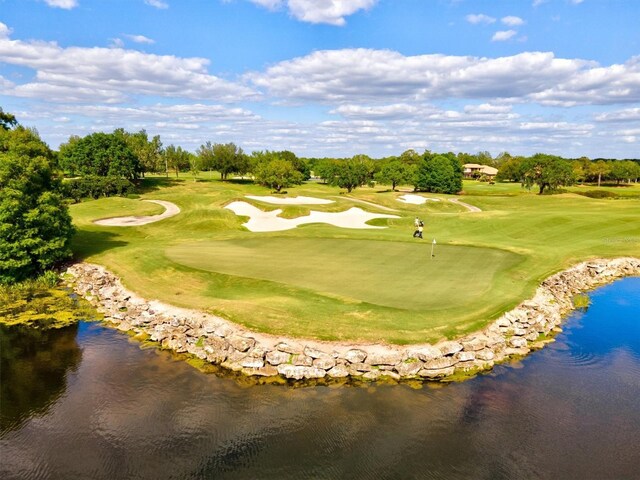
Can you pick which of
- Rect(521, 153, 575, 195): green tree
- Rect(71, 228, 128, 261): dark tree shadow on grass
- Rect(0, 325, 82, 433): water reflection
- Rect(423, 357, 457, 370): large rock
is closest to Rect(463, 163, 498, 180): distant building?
Rect(521, 153, 575, 195): green tree

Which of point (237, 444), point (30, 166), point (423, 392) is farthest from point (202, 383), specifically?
point (30, 166)

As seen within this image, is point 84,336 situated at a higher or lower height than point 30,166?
lower

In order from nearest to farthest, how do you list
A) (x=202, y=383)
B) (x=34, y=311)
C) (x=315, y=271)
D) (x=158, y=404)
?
1. (x=158, y=404)
2. (x=202, y=383)
3. (x=34, y=311)
4. (x=315, y=271)

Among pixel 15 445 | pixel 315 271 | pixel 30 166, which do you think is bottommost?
pixel 15 445

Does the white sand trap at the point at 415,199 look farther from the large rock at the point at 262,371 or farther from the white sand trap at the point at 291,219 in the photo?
the large rock at the point at 262,371

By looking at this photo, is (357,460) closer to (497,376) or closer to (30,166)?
(497,376)

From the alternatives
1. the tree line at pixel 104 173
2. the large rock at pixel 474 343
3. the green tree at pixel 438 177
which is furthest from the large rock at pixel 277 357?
the green tree at pixel 438 177
